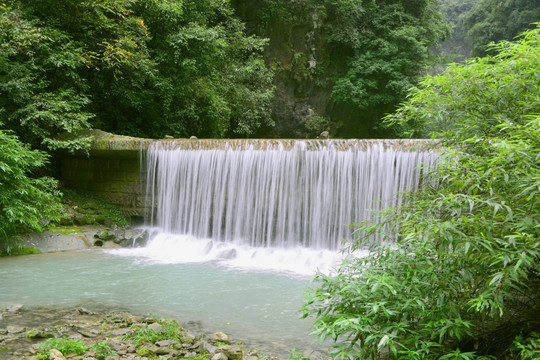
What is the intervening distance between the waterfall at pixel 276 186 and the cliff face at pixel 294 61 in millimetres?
10730

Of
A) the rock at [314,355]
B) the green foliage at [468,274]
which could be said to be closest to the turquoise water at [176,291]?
the rock at [314,355]

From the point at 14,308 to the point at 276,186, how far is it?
17.9 feet

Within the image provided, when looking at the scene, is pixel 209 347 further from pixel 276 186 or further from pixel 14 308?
pixel 276 186

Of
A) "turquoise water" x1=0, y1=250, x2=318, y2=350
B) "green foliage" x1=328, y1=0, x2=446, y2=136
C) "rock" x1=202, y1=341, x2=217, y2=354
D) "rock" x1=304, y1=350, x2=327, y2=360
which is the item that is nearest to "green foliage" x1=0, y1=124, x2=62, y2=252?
"turquoise water" x1=0, y1=250, x2=318, y2=350

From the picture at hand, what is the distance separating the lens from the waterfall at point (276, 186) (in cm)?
841

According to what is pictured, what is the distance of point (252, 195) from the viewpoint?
9539mm

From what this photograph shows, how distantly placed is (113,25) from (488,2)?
27626 millimetres

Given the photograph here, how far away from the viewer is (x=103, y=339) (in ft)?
13.6

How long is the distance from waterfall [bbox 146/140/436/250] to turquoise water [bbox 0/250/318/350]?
5.76ft

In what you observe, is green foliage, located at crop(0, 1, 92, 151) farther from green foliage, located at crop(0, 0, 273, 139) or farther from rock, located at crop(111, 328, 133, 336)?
rock, located at crop(111, 328, 133, 336)

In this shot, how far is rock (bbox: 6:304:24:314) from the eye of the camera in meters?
4.98

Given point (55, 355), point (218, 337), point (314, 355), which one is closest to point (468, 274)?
point (314, 355)

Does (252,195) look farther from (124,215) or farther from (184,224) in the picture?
(124,215)

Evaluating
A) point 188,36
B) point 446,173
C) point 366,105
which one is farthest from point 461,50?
point 446,173
